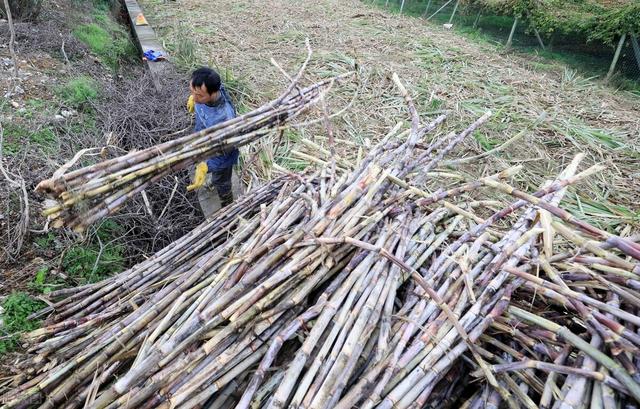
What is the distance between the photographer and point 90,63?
5.59 metres

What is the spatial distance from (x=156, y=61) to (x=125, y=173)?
15.7ft

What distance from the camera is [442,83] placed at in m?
5.84

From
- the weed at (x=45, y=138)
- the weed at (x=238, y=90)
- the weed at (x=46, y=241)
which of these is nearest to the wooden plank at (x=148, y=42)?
the weed at (x=238, y=90)

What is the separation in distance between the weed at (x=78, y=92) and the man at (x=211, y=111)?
1.90 meters

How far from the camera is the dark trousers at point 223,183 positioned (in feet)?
11.6

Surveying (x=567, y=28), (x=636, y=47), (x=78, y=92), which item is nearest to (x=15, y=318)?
(x=78, y=92)

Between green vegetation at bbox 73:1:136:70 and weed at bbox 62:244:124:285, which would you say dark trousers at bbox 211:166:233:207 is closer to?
weed at bbox 62:244:124:285

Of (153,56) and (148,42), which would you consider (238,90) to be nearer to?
(153,56)

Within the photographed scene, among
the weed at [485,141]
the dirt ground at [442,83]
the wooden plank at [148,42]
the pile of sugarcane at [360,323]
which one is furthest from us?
the wooden plank at [148,42]

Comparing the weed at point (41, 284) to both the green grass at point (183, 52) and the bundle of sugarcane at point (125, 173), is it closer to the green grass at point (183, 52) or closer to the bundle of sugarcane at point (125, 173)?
the bundle of sugarcane at point (125, 173)

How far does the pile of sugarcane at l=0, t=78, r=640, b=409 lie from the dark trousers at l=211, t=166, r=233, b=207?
1441mm

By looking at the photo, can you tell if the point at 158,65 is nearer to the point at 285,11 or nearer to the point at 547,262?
the point at 285,11

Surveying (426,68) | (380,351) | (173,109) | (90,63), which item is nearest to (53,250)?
(173,109)

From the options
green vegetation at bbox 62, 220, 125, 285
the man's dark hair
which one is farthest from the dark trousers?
green vegetation at bbox 62, 220, 125, 285
